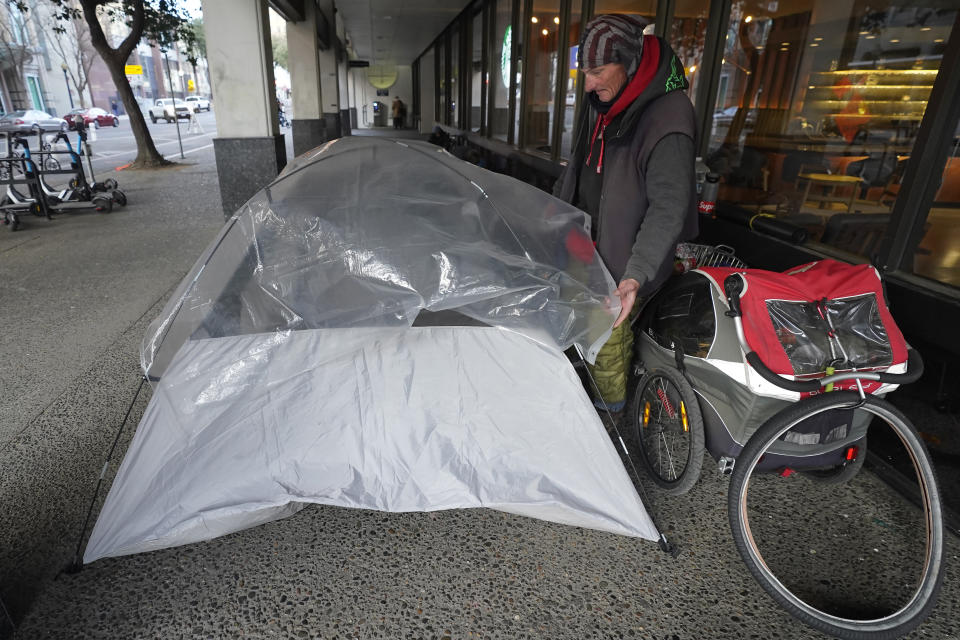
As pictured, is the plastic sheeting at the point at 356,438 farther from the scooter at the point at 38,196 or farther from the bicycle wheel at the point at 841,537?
the scooter at the point at 38,196

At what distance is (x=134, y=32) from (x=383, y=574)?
13707 mm

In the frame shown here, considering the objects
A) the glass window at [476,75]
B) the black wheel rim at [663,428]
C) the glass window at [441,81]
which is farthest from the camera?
the glass window at [441,81]

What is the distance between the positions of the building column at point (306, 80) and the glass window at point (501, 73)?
432 cm

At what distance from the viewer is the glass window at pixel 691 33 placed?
4125 mm

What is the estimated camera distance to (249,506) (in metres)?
1.89

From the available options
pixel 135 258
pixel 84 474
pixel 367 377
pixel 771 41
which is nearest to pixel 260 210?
pixel 367 377

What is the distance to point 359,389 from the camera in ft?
6.41

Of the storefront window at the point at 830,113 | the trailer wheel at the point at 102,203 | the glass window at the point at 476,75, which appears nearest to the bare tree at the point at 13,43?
the glass window at the point at 476,75

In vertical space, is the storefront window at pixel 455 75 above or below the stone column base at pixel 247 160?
above

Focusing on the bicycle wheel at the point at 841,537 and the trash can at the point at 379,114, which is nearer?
the bicycle wheel at the point at 841,537

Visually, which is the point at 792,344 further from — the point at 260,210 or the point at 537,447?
the point at 260,210

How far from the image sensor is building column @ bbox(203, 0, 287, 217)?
7000 millimetres

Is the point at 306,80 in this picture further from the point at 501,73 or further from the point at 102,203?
the point at 102,203

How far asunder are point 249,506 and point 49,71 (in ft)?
169
